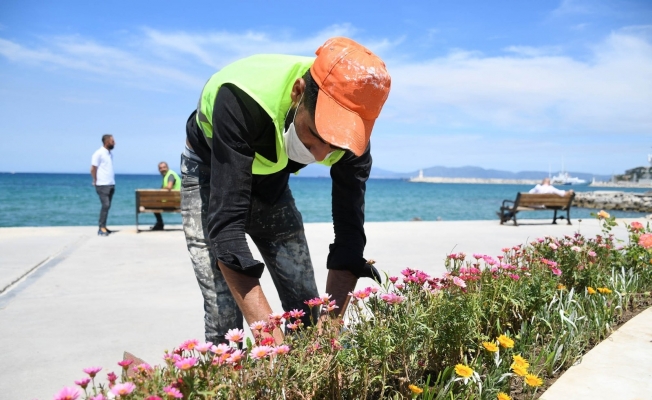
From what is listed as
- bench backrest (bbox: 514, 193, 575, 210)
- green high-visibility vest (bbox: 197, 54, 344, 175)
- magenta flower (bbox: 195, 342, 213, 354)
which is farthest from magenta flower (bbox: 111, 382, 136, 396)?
bench backrest (bbox: 514, 193, 575, 210)

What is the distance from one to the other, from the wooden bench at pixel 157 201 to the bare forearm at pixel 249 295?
9.31m

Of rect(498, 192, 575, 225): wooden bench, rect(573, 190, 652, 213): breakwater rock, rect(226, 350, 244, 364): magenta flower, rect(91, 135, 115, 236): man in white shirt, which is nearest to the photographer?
rect(226, 350, 244, 364): magenta flower

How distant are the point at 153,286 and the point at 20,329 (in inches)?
67.0

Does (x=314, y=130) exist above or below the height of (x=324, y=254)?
above

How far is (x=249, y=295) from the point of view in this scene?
6.56ft

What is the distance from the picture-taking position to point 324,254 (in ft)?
26.2

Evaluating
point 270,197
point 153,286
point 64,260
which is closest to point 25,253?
point 64,260

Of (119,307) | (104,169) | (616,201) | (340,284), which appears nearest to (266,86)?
(340,284)

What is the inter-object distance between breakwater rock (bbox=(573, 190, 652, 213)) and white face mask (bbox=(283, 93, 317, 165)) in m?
39.1

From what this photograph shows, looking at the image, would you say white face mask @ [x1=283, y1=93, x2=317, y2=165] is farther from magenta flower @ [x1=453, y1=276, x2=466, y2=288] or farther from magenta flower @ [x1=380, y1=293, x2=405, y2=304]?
magenta flower @ [x1=453, y1=276, x2=466, y2=288]

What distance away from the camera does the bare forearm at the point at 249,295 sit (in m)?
1.98

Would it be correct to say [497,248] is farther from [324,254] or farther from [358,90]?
[358,90]

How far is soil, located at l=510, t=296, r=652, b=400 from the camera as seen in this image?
2.47 metres

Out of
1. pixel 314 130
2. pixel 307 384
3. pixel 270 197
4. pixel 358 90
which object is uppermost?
pixel 358 90
